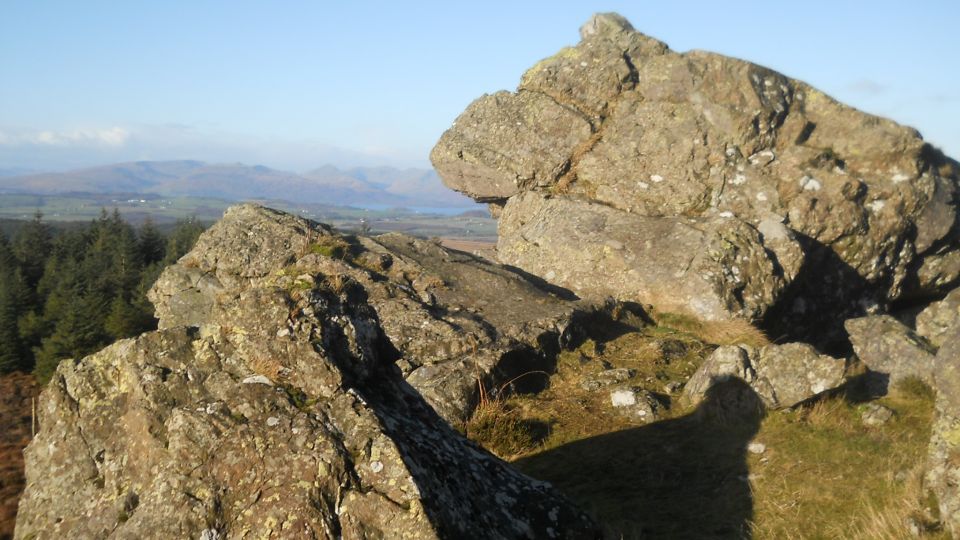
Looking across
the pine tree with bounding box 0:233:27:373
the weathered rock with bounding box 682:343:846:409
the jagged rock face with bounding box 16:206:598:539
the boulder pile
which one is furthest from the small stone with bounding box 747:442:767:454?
the pine tree with bounding box 0:233:27:373

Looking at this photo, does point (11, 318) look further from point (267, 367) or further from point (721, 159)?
point (267, 367)

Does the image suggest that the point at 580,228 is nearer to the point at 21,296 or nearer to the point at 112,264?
the point at 21,296

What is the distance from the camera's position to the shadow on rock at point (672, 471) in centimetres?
902

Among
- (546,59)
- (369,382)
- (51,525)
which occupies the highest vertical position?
(546,59)

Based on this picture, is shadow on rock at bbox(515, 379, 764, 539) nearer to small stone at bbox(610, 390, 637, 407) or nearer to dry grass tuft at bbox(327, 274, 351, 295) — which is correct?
small stone at bbox(610, 390, 637, 407)

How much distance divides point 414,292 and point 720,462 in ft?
28.0

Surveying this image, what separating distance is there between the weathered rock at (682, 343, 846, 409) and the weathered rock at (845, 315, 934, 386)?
1.99m

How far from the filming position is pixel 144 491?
670cm

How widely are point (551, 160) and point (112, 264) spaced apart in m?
50.8

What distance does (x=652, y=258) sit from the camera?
64.1ft

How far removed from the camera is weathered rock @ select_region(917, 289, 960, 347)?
17.0 m

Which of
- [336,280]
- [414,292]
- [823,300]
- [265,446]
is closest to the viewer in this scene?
[265,446]

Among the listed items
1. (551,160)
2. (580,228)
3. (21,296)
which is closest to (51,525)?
(580,228)

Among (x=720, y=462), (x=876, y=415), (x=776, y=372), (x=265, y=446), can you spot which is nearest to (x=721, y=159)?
(x=776, y=372)
